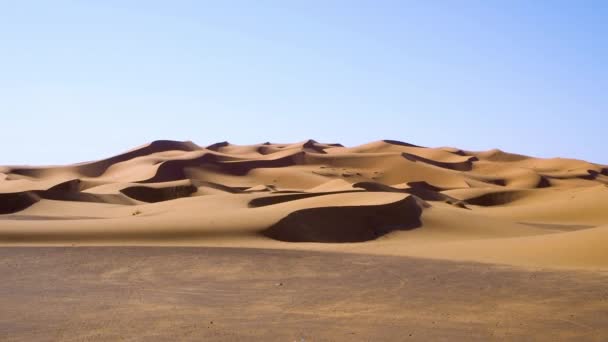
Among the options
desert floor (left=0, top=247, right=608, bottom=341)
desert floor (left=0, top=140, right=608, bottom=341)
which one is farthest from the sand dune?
desert floor (left=0, top=247, right=608, bottom=341)

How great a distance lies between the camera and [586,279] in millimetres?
12367

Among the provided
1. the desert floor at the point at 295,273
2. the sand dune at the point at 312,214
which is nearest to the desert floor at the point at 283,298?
the desert floor at the point at 295,273

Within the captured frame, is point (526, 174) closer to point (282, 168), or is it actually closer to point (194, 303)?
point (282, 168)

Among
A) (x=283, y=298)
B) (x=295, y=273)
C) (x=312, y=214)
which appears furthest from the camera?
(x=312, y=214)

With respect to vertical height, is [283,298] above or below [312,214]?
below

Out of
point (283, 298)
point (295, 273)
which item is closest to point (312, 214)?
point (295, 273)

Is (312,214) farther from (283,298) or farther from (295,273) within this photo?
(283,298)

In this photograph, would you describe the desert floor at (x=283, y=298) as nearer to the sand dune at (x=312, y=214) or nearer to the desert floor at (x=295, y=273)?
the desert floor at (x=295, y=273)

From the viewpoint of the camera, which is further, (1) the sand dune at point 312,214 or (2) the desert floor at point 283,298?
(1) the sand dune at point 312,214

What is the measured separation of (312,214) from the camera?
2217 centimetres

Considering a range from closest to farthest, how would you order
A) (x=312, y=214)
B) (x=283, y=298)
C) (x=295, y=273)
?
(x=283, y=298)
(x=295, y=273)
(x=312, y=214)

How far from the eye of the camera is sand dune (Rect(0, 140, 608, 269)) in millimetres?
18250

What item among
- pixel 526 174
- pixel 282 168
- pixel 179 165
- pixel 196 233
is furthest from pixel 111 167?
pixel 196 233

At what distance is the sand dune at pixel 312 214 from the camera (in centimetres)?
1825
